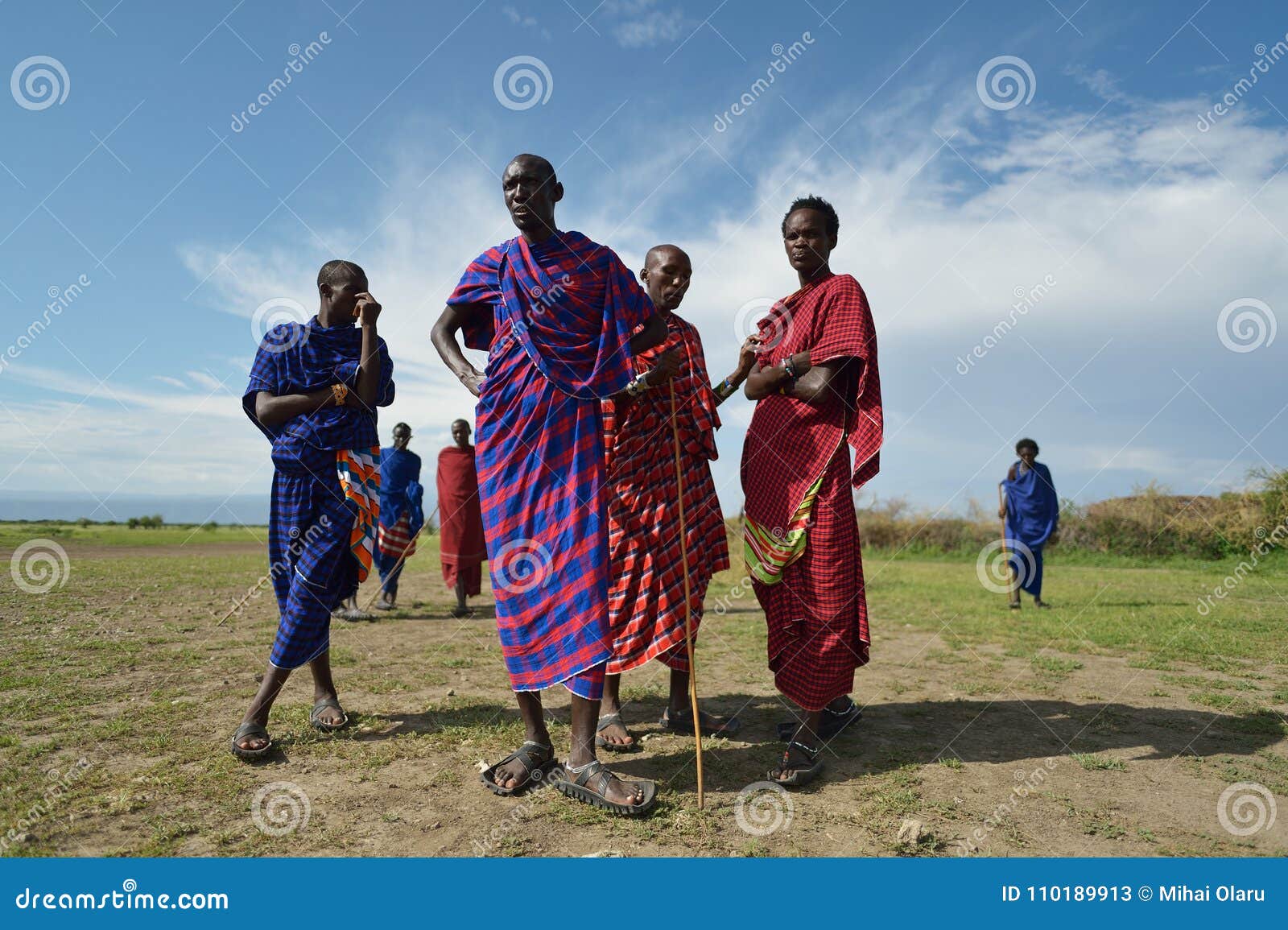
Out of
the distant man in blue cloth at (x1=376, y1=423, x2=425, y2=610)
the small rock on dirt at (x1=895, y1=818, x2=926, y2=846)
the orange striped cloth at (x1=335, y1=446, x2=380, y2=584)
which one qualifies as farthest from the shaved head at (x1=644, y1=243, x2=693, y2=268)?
the distant man in blue cloth at (x1=376, y1=423, x2=425, y2=610)

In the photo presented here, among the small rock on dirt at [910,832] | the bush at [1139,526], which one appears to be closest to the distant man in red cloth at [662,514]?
the small rock on dirt at [910,832]

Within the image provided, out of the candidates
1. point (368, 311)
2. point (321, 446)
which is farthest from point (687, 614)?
point (368, 311)

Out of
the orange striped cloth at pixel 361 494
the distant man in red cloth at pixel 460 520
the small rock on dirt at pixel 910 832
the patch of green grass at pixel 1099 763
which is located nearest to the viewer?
the small rock on dirt at pixel 910 832

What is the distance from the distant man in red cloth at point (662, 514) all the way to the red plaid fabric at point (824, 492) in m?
0.38

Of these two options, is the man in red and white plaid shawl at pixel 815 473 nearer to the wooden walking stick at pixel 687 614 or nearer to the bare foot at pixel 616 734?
the wooden walking stick at pixel 687 614

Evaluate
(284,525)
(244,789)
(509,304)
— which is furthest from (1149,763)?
(284,525)

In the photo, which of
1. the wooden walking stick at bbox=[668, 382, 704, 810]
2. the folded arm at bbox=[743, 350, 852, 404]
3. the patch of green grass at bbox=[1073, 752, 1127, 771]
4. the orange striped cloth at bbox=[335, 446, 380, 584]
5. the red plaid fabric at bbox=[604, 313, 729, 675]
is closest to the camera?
the wooden walking stick at bbox=[668, 382, 704, 810]

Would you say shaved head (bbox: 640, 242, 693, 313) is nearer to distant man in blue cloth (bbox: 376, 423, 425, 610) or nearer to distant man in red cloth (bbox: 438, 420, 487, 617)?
distant man in red cloth (bbox: 438, 420, 487, 617)

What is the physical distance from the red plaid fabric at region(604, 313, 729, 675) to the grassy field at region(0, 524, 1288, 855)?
0.61 meters

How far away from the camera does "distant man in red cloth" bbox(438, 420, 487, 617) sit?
9.28m

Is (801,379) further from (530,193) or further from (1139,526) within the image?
(1139,526)

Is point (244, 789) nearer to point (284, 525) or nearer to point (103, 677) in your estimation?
point (284, 525)

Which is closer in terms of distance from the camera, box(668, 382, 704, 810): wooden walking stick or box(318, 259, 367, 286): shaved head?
box(668, 382, 704, 810): wooden walking stick

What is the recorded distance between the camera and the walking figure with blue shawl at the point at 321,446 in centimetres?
408
